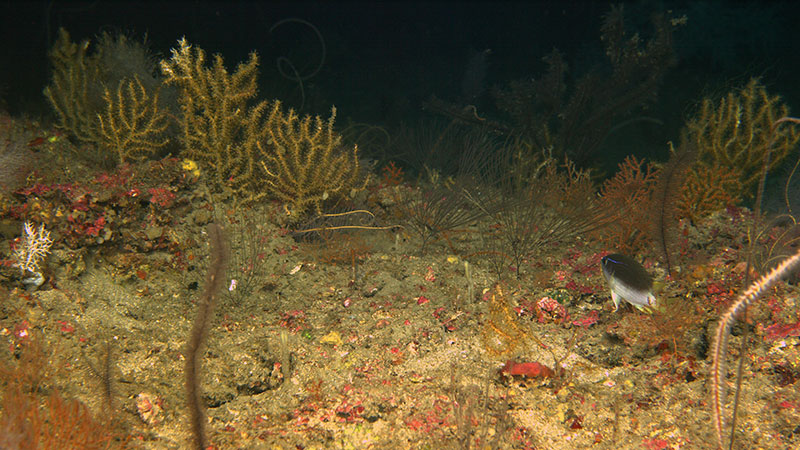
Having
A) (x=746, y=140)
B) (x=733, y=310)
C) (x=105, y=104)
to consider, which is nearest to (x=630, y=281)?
(x=733, y=310)

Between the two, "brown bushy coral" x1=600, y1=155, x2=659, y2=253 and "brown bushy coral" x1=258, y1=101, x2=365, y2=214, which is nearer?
"brown bushy coral" x1=600, y1=155, x2=659, y2=253

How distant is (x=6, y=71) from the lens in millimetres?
6969

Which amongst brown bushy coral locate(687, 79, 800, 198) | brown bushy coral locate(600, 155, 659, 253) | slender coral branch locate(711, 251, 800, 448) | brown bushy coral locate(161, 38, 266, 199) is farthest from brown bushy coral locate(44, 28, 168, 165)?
brown bushy coral locate(687, 79, 800, 198)

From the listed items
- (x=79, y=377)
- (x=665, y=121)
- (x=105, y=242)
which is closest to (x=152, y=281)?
(x=105, y=242)

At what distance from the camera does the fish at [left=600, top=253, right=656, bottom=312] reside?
2496mm

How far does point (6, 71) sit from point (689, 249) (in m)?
11.5

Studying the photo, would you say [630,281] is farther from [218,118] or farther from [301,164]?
[218,118]

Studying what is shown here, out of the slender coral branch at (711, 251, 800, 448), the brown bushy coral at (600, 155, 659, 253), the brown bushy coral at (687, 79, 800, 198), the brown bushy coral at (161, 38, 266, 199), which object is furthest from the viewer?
the brown bushy coral at (687, 79, 800, 198)

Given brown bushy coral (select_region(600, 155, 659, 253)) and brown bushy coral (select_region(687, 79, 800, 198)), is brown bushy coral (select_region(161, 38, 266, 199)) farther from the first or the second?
brown bushy coral (select_region(687, 79, 800, 198))

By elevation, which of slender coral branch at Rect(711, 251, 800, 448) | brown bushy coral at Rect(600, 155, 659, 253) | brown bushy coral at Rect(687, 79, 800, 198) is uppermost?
brown bushy coral at Rect(687, 79, 800, 198)

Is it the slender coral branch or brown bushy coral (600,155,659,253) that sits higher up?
the slender coral branch

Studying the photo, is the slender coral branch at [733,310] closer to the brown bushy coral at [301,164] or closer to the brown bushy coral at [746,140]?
the brown bushy coral at [301,164]

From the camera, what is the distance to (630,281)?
8.32 feet

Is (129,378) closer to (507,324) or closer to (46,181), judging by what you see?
(46,181)
